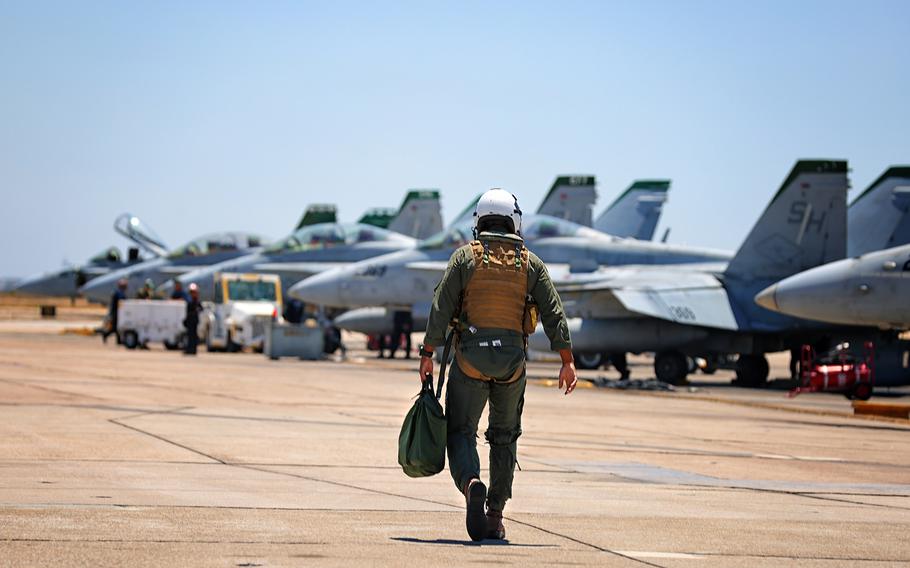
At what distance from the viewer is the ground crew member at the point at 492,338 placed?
729 cm

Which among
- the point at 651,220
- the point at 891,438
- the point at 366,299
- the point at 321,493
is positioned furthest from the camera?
the point at 651,220

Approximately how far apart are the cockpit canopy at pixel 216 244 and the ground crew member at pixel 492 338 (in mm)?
46114

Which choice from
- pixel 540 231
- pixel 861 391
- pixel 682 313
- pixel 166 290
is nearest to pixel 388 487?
pixel 861 391

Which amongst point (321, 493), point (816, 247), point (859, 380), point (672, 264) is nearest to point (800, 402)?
point (859, 380)

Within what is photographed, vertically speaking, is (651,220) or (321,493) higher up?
(651,220)

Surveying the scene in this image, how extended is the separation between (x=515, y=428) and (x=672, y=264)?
26.7 m

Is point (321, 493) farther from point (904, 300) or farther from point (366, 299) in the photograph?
point (366, 299)

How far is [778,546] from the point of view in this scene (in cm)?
691

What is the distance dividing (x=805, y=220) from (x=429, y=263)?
10.5 meters

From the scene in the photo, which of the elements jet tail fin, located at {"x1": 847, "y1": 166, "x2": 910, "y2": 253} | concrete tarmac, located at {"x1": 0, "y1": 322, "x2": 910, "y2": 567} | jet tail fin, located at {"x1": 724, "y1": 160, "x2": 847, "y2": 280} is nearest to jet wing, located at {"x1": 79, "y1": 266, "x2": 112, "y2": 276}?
jet tail fin, located at {"x1": 847, "y1": 166, "x2": 910, "y2": 253}

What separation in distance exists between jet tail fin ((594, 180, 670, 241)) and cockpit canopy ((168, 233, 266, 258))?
14468 mm

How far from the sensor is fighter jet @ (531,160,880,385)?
92.0ft

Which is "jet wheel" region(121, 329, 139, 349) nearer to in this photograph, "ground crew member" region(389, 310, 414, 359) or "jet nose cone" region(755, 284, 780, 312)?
"ground crew member" region(389, 310, 414, 359)

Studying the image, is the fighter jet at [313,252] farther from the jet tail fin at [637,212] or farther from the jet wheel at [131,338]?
the jet tail fin at [637,212]
